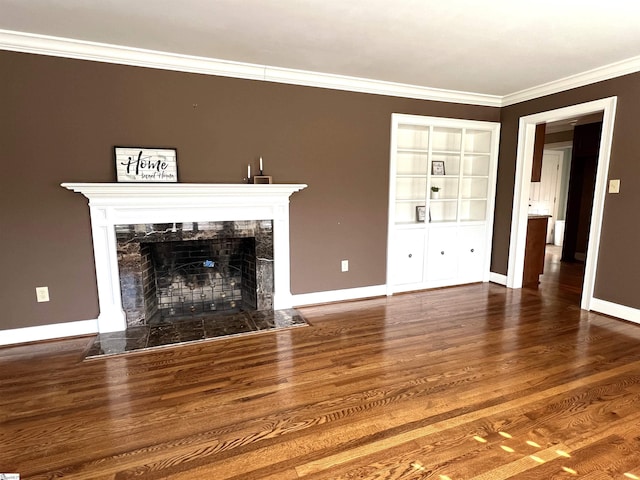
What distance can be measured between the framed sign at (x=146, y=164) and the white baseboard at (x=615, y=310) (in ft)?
14.2

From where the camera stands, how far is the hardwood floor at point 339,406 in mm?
1631

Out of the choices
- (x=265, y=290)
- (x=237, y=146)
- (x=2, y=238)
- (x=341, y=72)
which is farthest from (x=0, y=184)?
(x=341, y=72)

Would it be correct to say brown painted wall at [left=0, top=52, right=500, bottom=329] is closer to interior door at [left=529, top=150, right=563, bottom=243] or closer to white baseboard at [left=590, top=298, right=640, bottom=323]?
white baseboard at [left=590, top=298, right=640, bottom=323]

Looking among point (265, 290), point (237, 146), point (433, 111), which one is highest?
point (433, 111)

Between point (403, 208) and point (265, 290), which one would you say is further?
point (403, 208)

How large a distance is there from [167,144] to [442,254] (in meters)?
3.39

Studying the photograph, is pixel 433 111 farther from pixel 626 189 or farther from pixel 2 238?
pixel 2 238

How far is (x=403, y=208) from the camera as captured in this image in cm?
448

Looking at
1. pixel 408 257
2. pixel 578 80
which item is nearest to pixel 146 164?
Answer: pixel 408 257

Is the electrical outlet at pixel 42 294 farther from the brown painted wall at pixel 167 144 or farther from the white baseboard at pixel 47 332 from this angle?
the white baseboard at pixel 47 332

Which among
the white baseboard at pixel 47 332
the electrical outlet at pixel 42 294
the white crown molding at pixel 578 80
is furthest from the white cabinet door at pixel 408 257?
the electrical outlet at pixel 42 294

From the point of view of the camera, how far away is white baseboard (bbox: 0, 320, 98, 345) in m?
2.88

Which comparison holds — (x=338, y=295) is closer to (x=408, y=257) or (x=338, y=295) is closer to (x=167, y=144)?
(x=408, y=257)

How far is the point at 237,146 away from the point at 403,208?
222cm
